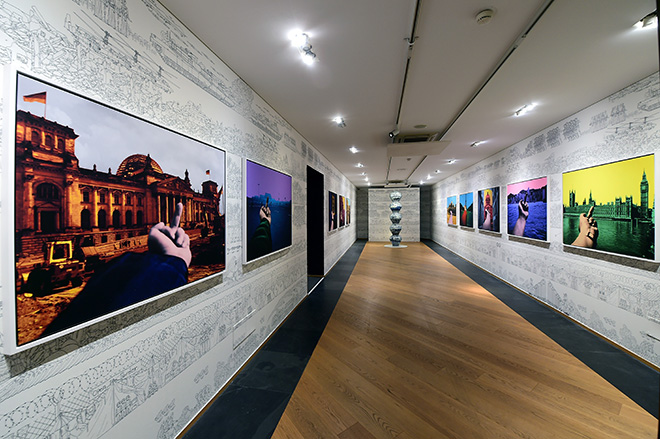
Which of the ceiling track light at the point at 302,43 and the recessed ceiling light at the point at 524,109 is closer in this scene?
the ceiling track light at the point at 302,43

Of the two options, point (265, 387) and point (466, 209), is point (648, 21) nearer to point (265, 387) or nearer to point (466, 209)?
point (265, 387)

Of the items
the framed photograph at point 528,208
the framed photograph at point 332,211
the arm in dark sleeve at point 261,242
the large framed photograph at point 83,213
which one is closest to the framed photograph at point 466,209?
the framed photograph at point 528,208

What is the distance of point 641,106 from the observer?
8.64 feet

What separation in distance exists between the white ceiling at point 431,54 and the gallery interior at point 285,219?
0.07 ft

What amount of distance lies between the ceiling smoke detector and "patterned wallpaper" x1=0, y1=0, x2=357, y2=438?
2.04m

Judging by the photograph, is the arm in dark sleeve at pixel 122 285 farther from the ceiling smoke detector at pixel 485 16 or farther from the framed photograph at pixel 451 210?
the framed photograph at pixel 451 210

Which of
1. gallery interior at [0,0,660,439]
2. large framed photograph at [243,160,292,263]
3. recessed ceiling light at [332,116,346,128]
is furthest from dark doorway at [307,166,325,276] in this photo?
large framed photograph at [243,160,292,263]

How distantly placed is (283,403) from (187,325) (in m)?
1.01

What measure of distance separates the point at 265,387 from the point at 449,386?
1.63 meters

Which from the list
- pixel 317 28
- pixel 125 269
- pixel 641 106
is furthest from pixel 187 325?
pixel 641 106

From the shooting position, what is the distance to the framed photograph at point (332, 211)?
21.9ft

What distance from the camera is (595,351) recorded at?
2.82 m

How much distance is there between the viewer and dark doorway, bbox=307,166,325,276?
5.89 meters

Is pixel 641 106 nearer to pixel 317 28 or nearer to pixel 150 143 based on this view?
pixel 317 28
